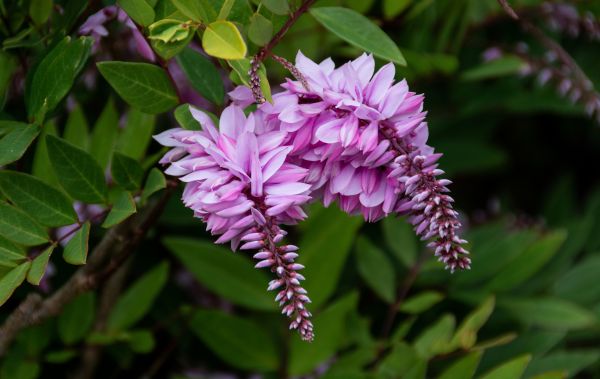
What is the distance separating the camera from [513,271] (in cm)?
114

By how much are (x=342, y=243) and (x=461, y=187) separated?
769 millimetres

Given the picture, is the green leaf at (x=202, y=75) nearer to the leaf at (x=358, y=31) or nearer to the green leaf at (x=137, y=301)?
the leaf at (x=358, y=31)

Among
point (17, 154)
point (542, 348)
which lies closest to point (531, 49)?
point (542, 348)

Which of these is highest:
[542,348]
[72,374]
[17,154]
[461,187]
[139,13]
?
[139,13]

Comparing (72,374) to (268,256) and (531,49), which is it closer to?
(268,256)

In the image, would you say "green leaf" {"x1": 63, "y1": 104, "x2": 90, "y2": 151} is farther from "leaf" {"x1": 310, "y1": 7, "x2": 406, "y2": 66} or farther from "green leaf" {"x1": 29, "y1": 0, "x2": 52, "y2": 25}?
"leaf" {"x1": 310, "y1": 7, "x2": 406, "y2": 66}

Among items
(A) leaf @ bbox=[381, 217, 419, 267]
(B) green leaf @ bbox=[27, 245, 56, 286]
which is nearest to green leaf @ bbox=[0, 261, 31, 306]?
(B) green leaf @ bbox=[27, 245, 56, 286]

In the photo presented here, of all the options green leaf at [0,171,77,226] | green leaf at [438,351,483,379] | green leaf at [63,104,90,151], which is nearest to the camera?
green leaf at [0,171,77,226]

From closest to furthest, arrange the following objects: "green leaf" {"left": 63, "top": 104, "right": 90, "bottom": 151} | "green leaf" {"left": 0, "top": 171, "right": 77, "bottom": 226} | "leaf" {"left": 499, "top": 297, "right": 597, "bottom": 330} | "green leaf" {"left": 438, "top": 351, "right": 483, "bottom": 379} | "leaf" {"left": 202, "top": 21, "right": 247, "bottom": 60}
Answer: "leaf" {"left": 202, "top": 21, "right": 247, "bottom": 60} → "green leaf" {"left": 0, "top": 171, "right": 77, "bottom": 226} → "green leaf" {"left": 438, "top": 351, "right": 483, "bottom": 379} → "green leaf" {"left": 63, "top": 104, "right": 90, "bottom": 151} → "leaf" {"left": 499, "top": 297, "right": 597, "bottom": 330}

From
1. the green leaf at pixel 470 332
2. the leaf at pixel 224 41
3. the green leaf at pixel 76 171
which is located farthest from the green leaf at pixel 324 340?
the leaf at pixel 224 41

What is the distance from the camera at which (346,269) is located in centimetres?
130

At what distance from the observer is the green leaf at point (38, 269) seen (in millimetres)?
684

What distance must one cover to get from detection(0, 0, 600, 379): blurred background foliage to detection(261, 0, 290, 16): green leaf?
3cm

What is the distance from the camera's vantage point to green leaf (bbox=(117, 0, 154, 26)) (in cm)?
68
